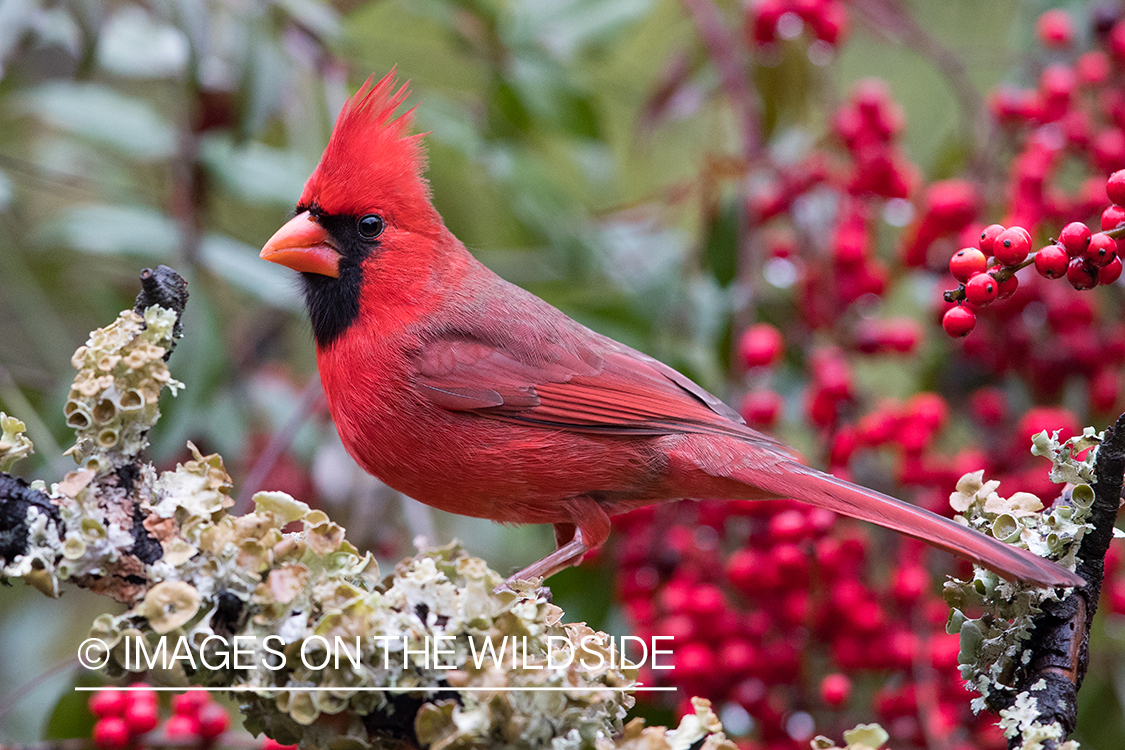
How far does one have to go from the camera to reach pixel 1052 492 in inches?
106

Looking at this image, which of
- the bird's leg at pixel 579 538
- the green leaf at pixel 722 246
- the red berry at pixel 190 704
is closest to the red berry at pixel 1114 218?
the bird's leg at pixel 579 538

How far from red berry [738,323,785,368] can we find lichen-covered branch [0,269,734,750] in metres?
1.31

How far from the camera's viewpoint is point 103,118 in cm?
320

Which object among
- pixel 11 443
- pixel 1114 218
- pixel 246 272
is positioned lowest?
pixel 11 443

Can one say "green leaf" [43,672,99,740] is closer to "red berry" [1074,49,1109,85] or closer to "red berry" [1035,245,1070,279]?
"red berry" [1035,245,1070,279]

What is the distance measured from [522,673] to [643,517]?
4.86ft

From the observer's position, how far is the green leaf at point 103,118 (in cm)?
314

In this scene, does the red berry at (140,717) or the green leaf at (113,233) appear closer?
the red berry at (140,717)

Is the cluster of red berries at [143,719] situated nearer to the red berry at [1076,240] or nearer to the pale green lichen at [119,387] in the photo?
the pale green lichen at [119,387]

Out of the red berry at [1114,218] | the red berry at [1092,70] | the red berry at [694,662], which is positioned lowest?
the red berry at [694,662]

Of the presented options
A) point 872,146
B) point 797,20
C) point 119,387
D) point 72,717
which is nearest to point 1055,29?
point 872,146

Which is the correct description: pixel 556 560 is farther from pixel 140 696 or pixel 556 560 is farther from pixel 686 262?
pixel 686 262

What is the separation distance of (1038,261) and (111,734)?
178 cm

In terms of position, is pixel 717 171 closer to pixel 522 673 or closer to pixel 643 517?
pixel 643 517
